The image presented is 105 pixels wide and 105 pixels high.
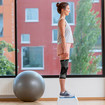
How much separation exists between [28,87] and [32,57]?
87 cm

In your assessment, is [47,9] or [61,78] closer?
[61,78]

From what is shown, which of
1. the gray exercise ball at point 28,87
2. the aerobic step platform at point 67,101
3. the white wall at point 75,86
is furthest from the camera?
the white wall at point 75,86

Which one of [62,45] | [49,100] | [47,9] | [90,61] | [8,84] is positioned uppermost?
[47,9]

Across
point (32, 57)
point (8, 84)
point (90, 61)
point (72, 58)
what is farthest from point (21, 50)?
point (90, 61)

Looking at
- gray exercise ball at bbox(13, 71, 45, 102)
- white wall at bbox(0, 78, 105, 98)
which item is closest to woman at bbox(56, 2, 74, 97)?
gray exercise ball at bbox(13, 71, 45, 102)

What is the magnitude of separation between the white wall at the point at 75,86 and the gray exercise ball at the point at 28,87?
466 mm

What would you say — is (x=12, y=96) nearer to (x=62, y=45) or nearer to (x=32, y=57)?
(x=32, y=57)

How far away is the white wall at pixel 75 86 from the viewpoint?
16.4 ft

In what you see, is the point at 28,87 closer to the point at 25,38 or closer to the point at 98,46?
the point at 25,38

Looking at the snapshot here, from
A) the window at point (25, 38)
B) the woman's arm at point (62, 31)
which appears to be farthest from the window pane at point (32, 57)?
the woman's arm at point (62, 31)

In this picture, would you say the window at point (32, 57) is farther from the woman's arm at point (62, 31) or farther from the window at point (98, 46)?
the woman's arm at point (62, 31)

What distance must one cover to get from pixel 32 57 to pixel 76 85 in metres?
1.03

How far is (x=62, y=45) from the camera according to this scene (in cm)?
381

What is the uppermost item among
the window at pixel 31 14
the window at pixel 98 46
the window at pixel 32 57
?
the window at pixel 31 14
